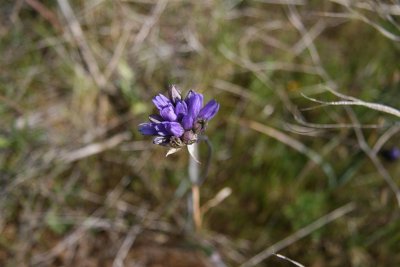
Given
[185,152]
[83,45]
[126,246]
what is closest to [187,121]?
[126,246]

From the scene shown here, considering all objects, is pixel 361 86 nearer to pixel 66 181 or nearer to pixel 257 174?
pixel 257 174

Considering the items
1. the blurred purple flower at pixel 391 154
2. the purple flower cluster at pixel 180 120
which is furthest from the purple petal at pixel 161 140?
the blurred purple flower at pixel 391 154

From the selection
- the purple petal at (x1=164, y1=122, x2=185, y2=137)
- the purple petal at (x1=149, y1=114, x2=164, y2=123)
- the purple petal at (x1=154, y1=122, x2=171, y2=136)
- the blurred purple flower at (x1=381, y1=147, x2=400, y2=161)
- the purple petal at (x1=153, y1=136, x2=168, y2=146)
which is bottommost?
the purple petal at (x1=164, y1=122, x2=185, y2=137)

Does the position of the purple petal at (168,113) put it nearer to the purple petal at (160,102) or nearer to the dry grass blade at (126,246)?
the purple petal at (160,102)

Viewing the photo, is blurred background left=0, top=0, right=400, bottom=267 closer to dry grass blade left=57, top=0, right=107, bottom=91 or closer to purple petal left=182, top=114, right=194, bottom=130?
dry grass blade left=57, top=0, right=107, bottom=91

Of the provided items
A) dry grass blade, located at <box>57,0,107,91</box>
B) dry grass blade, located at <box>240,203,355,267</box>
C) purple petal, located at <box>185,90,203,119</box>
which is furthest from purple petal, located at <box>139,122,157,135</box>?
dry grass blade, located at <box>57,0,107,91</box>

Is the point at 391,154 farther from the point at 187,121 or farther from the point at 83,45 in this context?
the point at 83,45
